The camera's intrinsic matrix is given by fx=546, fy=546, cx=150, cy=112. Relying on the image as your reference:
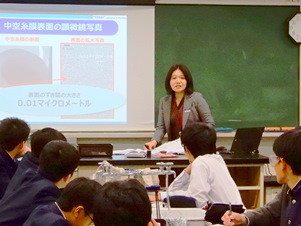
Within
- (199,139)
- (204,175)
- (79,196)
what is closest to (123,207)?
(79,196)

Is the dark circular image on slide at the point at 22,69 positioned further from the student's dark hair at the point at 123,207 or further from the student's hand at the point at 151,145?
the student's dark hair at the point at 123,207

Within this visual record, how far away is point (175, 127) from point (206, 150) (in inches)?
76.9

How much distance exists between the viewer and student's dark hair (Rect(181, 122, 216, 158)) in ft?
9.66

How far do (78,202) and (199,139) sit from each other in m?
1.06

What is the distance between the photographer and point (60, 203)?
6.78 ft

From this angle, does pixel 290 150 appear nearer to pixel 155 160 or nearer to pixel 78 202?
pixel 78 202

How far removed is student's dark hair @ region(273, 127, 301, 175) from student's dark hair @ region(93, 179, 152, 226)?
2.50 ft

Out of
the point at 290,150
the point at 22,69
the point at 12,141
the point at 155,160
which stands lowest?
the point at 155,160

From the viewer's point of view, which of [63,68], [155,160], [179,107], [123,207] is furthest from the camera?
[63,68]

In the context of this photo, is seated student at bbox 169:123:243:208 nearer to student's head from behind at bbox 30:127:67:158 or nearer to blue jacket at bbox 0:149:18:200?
student's head from behind at bbox 30:127:67:158

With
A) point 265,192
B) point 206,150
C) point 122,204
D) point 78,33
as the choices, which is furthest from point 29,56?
point 122,204

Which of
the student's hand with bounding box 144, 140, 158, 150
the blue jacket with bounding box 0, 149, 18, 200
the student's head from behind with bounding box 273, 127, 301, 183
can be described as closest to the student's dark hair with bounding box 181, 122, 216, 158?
the student's head from behind with bounding box 273, 127, 301, 183

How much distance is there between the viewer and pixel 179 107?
4.88m

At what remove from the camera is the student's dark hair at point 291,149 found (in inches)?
81.8
